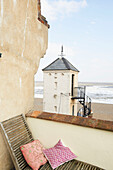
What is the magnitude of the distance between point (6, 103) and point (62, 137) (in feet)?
3.64

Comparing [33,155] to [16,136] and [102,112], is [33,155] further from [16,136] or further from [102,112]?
[102,112]

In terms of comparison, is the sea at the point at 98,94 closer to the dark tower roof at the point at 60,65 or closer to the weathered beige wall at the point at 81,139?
the dark tower roof at the point at 60,65

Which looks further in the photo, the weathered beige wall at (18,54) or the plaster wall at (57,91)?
the plaster wall at (57,91)

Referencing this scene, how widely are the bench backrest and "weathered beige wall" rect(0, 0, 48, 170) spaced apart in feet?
0.41

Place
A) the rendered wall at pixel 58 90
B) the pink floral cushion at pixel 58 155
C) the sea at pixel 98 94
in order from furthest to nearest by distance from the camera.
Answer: the sea at pixel 98 94, the rendered wall at pixel 58 90, the pink floral cushion at pixel 58 155

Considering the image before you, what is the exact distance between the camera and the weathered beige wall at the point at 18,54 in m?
1.85

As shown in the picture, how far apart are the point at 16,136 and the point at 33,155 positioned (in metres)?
0.40

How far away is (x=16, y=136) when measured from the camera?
1974mm

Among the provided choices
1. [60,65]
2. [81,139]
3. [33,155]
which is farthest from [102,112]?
[33,155]

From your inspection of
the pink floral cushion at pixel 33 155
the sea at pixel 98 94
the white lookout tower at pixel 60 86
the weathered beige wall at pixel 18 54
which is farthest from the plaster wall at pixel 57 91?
the sea at pixel 98 94

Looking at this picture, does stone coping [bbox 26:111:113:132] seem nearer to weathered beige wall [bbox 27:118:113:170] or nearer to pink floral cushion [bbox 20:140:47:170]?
→ weathered beige wall [bbox 27:118:113:170]

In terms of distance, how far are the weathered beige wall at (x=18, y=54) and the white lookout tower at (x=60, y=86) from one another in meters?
6.73

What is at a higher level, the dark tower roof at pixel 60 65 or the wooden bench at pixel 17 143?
the dark tower roof at pixel 60 65

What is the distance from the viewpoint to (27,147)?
1916 mm
